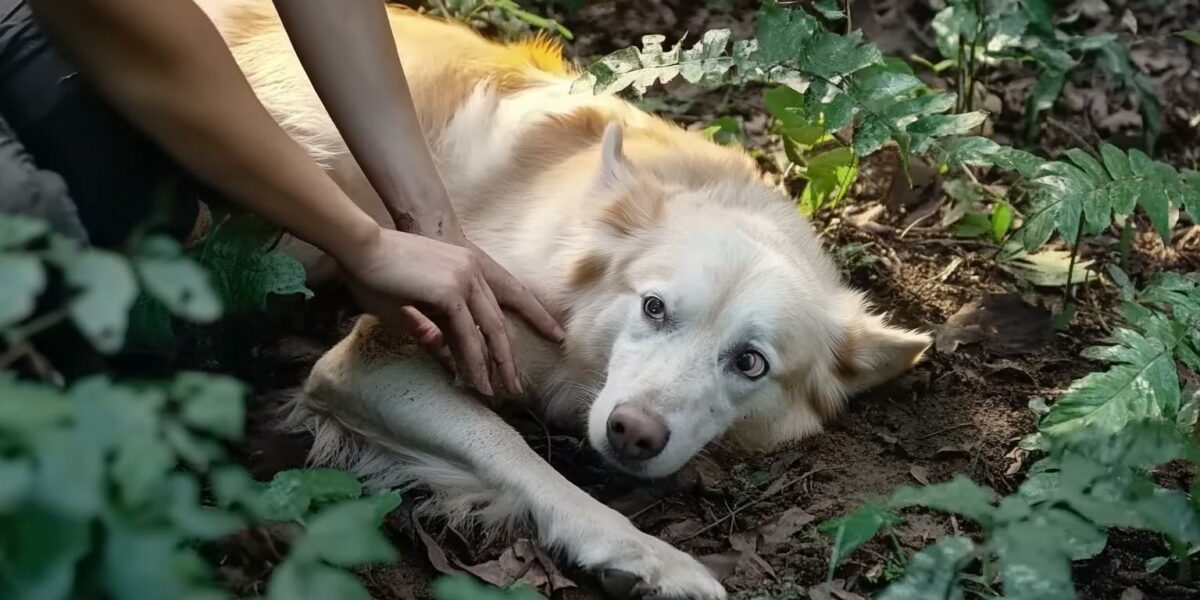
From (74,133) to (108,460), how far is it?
135cm

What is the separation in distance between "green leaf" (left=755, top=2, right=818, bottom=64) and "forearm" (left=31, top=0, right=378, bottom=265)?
1264 millimetres

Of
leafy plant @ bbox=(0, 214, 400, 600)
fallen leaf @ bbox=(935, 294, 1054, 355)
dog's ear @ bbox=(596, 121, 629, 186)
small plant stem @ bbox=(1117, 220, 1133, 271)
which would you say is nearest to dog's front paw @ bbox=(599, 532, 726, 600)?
dog's ear @ bbox=(596, 121, 629, 186)

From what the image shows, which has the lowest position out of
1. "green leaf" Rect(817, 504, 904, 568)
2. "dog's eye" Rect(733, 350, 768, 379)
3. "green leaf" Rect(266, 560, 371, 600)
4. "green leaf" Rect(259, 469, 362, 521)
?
"dog's eye" Rect(733, 350, 768, 379)

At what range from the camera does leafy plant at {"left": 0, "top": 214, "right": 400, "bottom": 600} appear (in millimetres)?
976

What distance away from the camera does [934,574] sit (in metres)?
1.61

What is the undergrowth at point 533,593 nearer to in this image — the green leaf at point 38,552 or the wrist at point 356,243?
the green leaf at point 38,552

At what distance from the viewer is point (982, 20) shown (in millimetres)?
3740

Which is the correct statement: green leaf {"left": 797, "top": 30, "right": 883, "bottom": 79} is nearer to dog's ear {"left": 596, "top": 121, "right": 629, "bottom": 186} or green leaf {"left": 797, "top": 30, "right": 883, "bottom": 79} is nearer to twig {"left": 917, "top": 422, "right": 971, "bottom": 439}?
dog's ear {"left": 596, "top": 121, "right": 629, "bottom": 186}

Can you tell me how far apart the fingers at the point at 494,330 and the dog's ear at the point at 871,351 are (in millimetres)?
979

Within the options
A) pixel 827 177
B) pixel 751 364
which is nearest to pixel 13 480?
pixel 751 364

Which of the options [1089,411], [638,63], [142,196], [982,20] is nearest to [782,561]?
[1089,411]

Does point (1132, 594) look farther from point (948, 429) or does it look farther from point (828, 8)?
point (828, 8)

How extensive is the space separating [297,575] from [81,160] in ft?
4.59

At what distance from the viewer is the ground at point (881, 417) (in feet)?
7.91
